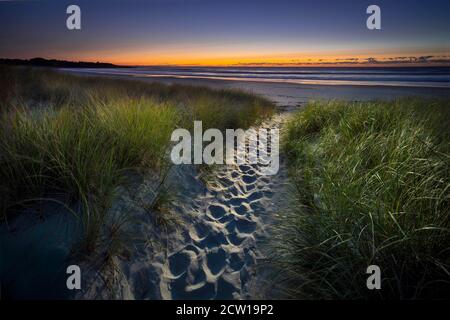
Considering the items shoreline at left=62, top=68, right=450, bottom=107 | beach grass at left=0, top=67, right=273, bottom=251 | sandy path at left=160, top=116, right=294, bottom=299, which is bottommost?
sandy path at left=160, top=116, right=294, bottom=299

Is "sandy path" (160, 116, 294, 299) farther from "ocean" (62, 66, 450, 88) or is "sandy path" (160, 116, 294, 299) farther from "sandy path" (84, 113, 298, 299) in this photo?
"ocean" (62, 66, 450, 88)

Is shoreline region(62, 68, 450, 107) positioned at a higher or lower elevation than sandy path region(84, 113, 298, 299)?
higher

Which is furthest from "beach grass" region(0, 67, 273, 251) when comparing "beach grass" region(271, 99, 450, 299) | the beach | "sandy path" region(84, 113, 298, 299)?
"beach grass" region(271, 99, 450, 299)

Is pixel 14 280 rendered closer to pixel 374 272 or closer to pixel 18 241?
pixel 18 241

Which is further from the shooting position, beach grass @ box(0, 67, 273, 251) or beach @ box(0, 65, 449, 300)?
beach grass @ box(0, 67, 273, 251)

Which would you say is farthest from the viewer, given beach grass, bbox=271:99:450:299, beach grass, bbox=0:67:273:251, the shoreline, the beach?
the shoreline

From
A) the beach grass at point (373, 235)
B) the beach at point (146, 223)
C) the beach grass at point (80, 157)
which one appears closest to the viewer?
the beach grass at point (373, 235)

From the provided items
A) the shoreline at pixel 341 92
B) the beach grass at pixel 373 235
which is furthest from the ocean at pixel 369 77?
the beach grass at pixel 373 235

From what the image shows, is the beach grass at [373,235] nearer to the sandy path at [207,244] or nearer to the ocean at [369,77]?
the sandy path at [207,244]

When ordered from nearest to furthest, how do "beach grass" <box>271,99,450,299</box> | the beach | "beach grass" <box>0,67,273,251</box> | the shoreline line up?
"beach grass" <box>271,99,450,299</box>, the beach, "beach grass" <box>0,67,273,251</box>, the shoreline

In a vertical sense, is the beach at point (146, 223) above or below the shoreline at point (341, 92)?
below

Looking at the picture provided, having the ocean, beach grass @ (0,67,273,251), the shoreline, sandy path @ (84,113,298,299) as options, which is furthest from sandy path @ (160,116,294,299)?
the ocean
